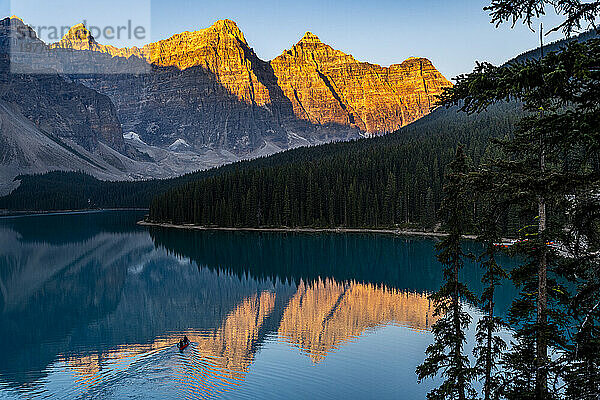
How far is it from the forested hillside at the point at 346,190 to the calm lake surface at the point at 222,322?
37403mm

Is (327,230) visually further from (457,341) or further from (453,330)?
(457,341)

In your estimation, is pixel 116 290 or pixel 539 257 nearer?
pixel 539 257

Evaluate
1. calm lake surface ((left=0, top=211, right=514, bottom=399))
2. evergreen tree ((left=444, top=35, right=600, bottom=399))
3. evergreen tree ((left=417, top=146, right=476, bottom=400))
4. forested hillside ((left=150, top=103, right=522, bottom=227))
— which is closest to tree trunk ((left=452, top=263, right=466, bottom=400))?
evergreen tree ((left=417, top=146, right=476, bottom=400))

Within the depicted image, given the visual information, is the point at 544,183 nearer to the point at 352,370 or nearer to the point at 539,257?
the point at 539,257

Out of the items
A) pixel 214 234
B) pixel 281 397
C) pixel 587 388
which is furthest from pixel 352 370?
pixel 214 234

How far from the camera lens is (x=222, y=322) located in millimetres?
51438

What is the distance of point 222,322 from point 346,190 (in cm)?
10374

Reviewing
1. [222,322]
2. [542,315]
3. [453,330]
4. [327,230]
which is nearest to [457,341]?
[453,330]

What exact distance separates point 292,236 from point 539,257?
401 ft

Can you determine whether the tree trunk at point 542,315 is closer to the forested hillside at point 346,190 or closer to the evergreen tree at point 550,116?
the evergreen tree at point 550,116

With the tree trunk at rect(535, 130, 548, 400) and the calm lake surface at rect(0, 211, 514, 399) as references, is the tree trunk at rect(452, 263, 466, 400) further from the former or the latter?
the calm lake surface at rect(0, 211, 514, 399)

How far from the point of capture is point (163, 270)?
9050 cm

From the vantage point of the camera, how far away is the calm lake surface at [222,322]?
33031 millimetres

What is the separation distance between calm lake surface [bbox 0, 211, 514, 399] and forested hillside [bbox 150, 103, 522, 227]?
37.4 metres
